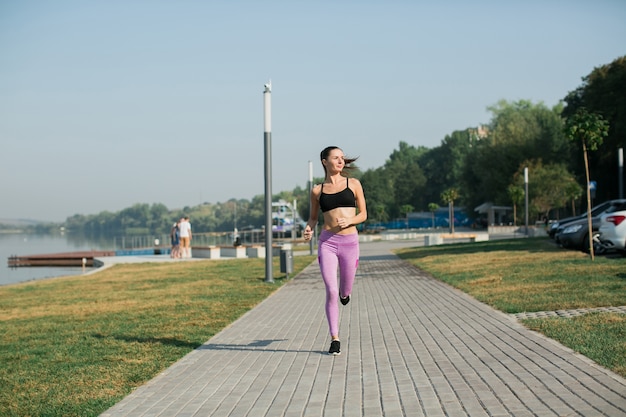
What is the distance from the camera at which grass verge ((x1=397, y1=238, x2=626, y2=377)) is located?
24.1ft

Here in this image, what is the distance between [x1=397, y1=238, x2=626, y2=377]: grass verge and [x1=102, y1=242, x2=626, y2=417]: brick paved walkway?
0.33 metres

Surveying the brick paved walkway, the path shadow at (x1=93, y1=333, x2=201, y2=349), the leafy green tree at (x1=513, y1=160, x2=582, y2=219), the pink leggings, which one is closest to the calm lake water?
the path shadow at (x1=93, y1=333, x2=201, y2=349)

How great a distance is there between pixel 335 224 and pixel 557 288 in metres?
6.63

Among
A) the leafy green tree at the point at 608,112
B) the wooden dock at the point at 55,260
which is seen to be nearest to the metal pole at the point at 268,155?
the leafy green tree at the point at 608,112

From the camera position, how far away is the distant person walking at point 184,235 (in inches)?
1398

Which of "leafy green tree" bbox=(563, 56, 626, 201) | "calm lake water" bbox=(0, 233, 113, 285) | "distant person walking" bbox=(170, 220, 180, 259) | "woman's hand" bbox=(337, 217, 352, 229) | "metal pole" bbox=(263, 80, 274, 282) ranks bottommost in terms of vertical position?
"calm lake water" bbox=(0, 233, 113, 285)

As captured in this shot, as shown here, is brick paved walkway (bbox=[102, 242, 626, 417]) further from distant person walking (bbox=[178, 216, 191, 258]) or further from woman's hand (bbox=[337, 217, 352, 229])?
distant person walking (bbox=[178, 216, 191, 258])

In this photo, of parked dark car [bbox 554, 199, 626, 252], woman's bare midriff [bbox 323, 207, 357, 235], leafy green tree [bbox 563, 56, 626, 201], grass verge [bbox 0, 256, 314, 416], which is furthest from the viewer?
leafy green tree [bbox 563, 56, 626, 201]

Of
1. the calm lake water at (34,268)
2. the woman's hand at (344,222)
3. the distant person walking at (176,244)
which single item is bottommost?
the calm lake water at (34,268)

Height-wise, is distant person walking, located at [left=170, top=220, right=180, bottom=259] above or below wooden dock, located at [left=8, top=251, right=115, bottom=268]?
above

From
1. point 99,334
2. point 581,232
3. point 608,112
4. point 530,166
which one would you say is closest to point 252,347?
point 99,334

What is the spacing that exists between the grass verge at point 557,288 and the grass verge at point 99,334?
161 inches

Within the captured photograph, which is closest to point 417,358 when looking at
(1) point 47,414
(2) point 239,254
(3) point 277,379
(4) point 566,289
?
(3) point 277,379

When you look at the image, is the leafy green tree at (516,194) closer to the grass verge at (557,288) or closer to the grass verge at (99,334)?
the grass verge at (557,288)
